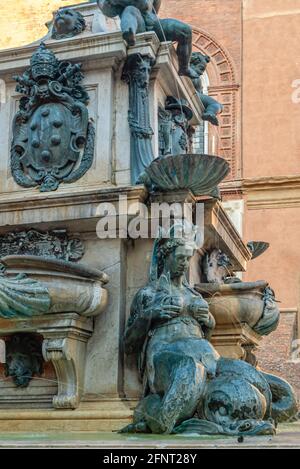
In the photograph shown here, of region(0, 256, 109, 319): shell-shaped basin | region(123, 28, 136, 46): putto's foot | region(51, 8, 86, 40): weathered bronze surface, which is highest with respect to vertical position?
region(51, 8, 86, 40): weathered bronze surface

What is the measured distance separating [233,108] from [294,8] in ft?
11.5

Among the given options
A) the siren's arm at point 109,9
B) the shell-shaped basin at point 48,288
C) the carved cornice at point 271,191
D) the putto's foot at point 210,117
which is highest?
the carved cornice at point 271,191

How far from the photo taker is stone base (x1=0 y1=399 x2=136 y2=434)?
17.7 ft

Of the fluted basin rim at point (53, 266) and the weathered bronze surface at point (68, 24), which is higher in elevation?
the weathered bronze surface at point (68, 24)

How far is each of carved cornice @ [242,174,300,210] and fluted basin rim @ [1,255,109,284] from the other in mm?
16911

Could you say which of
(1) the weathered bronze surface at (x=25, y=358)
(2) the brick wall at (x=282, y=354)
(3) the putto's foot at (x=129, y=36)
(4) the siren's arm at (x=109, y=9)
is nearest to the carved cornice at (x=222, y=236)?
(3) the putto's foot at (x=129, y=36)

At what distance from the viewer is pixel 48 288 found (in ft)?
18.1

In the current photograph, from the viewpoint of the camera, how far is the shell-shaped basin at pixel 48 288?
5.45 meters

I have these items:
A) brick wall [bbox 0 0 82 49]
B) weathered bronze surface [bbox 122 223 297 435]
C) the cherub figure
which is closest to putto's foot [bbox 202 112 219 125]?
the cherub figure

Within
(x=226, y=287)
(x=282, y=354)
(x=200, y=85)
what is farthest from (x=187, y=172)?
(x=282, y=354)

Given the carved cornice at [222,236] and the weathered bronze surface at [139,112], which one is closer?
the weathered bronze surface at [139,112]

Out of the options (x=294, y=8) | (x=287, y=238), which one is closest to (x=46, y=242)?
(x=287, y=238)

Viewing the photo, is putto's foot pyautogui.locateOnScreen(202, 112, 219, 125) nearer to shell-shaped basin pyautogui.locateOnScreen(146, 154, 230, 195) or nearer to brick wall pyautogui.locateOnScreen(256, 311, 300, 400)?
shell-shaped basin pyautogui.locateOnScreen(146, 154, 230, 195)

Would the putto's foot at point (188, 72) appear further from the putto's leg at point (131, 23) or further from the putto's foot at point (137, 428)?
the putto's foot at point (137, 428)
